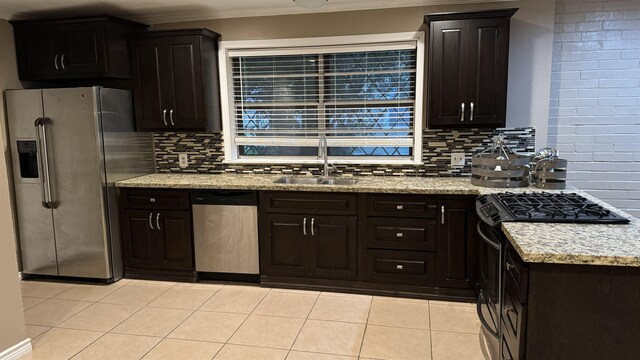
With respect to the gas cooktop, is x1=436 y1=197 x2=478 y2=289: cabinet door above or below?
below

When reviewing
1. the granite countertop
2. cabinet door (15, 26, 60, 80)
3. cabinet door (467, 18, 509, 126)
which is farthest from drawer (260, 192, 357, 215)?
cabinet door (15, 26, 60, 80)

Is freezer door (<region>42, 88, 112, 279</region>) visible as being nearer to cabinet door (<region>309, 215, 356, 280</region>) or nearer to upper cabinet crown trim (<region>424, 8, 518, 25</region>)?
cabinet door (<region>309, 215, 356, 280</region>)

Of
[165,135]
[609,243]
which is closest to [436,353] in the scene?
[609,243]

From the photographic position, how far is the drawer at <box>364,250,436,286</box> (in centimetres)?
316

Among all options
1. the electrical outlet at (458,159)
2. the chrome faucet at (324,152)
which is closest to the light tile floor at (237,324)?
the chrome faucet at (324,152)

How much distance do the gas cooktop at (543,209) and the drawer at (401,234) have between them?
0.53 meters

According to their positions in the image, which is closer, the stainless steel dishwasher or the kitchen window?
the stainless steel dishwasher

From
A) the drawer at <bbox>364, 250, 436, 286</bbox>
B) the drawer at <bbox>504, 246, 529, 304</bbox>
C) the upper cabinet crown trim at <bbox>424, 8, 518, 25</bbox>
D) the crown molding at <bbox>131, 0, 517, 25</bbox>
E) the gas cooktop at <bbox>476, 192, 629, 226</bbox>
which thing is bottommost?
the drawer at <bbox>364, 250, 436, 286</bbox>

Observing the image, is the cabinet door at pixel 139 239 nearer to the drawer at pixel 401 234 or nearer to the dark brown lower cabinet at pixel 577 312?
the drawer at pixel 401 234

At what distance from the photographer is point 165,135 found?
4.05 meters

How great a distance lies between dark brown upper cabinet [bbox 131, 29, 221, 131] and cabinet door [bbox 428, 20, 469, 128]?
1838 millimetres

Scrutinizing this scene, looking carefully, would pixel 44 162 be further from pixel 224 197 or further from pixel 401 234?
pixel 401 234

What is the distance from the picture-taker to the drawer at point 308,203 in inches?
127

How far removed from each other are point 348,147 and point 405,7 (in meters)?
1.24
